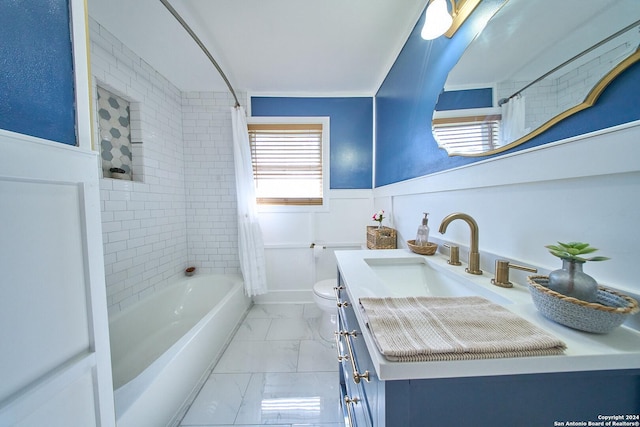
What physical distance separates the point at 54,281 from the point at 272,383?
1321 millimetres

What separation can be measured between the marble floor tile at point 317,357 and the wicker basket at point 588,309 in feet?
4.65

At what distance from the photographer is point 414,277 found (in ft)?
3.25

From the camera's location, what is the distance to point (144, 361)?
1.50 m

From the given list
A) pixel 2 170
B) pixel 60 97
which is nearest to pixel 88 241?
pixel 2 170

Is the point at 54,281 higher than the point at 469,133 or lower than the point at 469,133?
lower

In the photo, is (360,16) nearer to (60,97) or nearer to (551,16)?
(551,16)

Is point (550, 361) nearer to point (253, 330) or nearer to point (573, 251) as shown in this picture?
point (573, 251)

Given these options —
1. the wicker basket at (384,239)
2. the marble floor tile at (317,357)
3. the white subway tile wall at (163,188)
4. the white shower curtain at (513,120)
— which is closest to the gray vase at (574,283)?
the white shower curtain at (513,120)

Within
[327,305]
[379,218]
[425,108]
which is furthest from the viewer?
[379,218]

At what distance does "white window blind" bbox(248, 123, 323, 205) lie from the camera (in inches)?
90.6

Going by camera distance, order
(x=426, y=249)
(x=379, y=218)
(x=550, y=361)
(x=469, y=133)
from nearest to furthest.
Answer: (x=550, y=361)
(x=469, y=133)
(x=426, y=249)
(x=379, y=218)

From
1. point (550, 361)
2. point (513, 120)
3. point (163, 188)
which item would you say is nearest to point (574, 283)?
point (550, 361)

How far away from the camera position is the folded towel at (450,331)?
36 cm

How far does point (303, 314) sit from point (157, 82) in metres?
2.68
